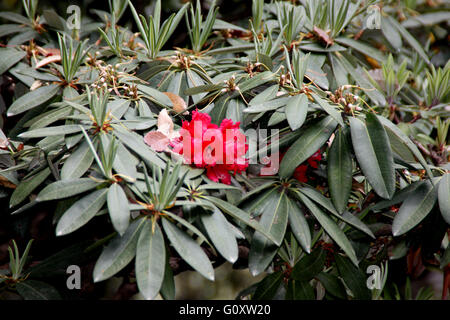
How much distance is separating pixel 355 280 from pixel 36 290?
27.2 inches

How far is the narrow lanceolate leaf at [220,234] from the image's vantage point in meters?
0.78

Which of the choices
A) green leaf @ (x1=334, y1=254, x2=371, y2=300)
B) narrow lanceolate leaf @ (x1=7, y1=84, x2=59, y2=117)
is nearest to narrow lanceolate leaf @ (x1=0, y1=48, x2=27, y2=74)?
narrow lanceolate leaf @ (x1=7, y1=84, x2=59, y2=117)

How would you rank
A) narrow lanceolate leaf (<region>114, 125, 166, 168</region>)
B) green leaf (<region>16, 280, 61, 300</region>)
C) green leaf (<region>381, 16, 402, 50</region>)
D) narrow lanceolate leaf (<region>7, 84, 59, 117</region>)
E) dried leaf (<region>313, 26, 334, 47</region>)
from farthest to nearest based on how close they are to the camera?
green leaf (<region>381, 16, 402, 50</region>) < dried leaf (<region>313, 26, 334, 47</region>) < narrow lanceolate leaf (<region>7, 84, 59, 117</region>) < green leaf (<region>16, 280, 61, 300</region>) < narrow lanceolate leaf (<region>114, 125, 166, 168</region>)

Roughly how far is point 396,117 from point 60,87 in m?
1.04

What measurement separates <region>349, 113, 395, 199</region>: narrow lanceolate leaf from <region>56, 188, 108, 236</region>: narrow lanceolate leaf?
0.47m

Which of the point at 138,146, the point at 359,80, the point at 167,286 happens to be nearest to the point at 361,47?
the point at 359,80

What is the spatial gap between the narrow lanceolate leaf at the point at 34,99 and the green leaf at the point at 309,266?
2.32ft

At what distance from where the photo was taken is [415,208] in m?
0.92

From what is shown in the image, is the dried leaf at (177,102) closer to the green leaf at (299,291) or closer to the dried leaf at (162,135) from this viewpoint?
the dried leaf at (162,135)

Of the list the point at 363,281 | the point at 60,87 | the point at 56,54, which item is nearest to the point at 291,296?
the point at 363,281

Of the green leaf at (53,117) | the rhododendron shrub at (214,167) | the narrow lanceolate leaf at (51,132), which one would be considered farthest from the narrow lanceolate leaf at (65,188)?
the green leaf at (53,117)

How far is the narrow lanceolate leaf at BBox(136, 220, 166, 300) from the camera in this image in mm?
725

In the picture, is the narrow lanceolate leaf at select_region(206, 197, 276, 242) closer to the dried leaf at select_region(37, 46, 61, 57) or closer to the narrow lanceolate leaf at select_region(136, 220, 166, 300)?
the narrow lanceolate leaf at select_region(136, 220, 166, 300)
